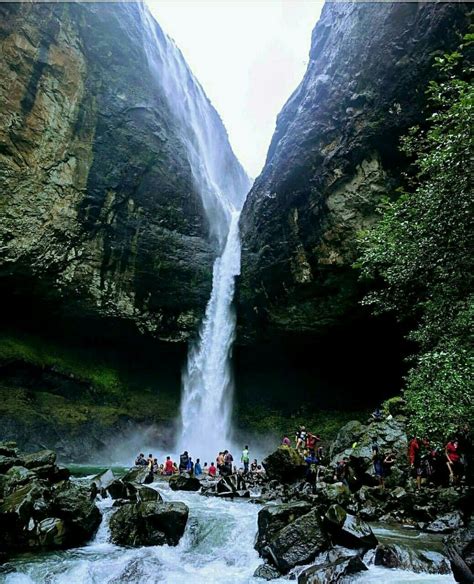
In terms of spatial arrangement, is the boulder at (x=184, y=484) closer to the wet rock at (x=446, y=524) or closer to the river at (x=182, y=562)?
the river at (x=182, y=562)

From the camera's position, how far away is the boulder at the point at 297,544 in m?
7.11

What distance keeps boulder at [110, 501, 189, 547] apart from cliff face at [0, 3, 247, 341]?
15632 millimetres

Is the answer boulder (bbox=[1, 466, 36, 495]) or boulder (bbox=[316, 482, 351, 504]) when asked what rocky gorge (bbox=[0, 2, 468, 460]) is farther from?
boulder (bbox=[316, 482, 351, 504])

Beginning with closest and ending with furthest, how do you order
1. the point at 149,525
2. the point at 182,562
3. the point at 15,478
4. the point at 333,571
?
the point at 333,571
the point at 182,562
the point at 149,525
the point at 15,478

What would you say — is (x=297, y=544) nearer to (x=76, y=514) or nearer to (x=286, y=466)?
(x=76, y=514)

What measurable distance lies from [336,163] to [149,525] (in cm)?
1727

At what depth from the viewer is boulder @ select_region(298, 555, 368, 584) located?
246 inches

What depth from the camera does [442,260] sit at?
27.5 ft

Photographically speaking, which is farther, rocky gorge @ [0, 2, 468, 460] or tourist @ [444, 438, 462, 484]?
rocky gorge @ [0, 2, 468, 460]

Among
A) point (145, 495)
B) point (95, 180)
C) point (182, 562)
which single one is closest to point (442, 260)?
point (182, 562)

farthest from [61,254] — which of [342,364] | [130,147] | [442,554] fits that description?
[442,554]

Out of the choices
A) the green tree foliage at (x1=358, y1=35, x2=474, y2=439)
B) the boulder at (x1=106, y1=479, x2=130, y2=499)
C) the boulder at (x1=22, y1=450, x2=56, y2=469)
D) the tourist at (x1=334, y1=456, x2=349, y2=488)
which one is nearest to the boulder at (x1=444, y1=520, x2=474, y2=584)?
the green tree foliage at (x1=358, y1=35, x2=474, y2=439)

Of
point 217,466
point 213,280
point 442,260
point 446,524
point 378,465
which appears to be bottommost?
point 217,466

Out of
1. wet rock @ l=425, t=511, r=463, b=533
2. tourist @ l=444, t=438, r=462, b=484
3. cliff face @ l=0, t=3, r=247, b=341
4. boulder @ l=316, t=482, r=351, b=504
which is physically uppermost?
cliff face @ l=0, t=3, r=247, b=341
